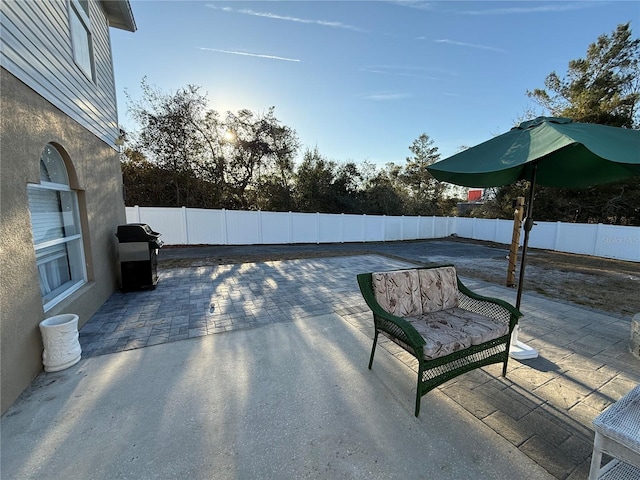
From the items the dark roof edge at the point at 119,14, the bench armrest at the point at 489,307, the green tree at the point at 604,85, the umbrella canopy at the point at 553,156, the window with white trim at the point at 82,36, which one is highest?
the green tree at the point at 604,85

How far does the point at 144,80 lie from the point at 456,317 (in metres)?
14.4

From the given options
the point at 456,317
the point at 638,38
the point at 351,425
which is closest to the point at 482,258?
the point at 456,317

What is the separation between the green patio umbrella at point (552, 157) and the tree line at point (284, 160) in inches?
356

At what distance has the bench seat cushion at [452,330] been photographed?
6.47 ft

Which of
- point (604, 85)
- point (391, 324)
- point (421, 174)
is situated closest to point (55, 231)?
point (391, 324)

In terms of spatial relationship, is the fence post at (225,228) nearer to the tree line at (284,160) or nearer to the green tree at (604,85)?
the tree line at (284,160)

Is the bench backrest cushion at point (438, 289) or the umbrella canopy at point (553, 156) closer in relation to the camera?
the umbrella canopy at point (553, 156)

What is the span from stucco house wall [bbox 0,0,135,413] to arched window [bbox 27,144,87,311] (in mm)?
89

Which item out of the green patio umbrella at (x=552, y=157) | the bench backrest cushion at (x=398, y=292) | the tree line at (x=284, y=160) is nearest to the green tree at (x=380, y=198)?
the tree line at (x=284, y=160)

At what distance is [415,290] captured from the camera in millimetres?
2592

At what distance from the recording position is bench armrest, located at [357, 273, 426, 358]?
1.86 metres

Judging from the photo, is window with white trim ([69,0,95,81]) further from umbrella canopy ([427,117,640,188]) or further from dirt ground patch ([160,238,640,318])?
umbrella canopy ([427,117,640,188])

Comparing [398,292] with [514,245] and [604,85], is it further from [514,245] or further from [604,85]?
[604,85]

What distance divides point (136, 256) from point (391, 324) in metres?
4.58
